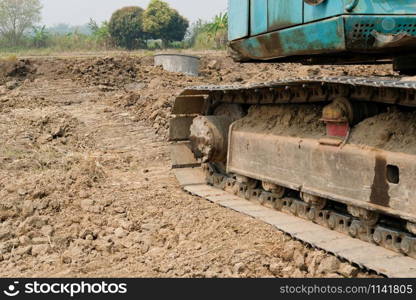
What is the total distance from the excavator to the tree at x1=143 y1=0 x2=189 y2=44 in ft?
127

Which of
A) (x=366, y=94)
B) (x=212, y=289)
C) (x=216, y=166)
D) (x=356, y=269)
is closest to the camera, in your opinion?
(x=212, y=289)

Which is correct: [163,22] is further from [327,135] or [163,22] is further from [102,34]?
[327,135]

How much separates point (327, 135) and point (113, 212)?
2293mm

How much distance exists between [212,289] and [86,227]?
2055 millimetres

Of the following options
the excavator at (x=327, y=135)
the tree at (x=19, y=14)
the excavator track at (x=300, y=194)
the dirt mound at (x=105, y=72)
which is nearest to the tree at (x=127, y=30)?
the tree at (x=19, y=14)

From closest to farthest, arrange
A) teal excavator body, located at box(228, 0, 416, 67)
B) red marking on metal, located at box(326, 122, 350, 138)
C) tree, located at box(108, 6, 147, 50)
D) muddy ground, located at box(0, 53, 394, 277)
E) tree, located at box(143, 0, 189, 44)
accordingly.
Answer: muddy ground, located at box(0, 53, 394, 277)
teal excavator body, located at box(228, 0, 416, 67)
red marking on metal, located at box(326, 122, 350, 138)
tree, located at box(143, 0, 189, 44)
tree, located at box(108, 6, 147, 50)

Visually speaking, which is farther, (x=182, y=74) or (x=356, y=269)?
(x=182, y=74)

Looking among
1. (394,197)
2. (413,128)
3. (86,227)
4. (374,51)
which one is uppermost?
(374,51)

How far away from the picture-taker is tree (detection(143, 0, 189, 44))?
147 ft

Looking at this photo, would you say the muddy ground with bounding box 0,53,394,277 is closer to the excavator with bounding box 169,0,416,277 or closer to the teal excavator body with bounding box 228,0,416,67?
the excavator with bounding box 169,0,416,277

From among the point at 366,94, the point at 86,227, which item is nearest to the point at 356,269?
the point at 366,94

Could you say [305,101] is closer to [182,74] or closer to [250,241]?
[250,241]

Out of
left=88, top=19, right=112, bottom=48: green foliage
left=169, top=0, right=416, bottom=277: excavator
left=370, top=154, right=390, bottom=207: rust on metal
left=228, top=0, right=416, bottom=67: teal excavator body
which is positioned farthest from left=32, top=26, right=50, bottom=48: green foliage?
left=370, top=154, right=390, bottom=207: rust on metal

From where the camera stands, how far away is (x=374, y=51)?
15.9 ft
